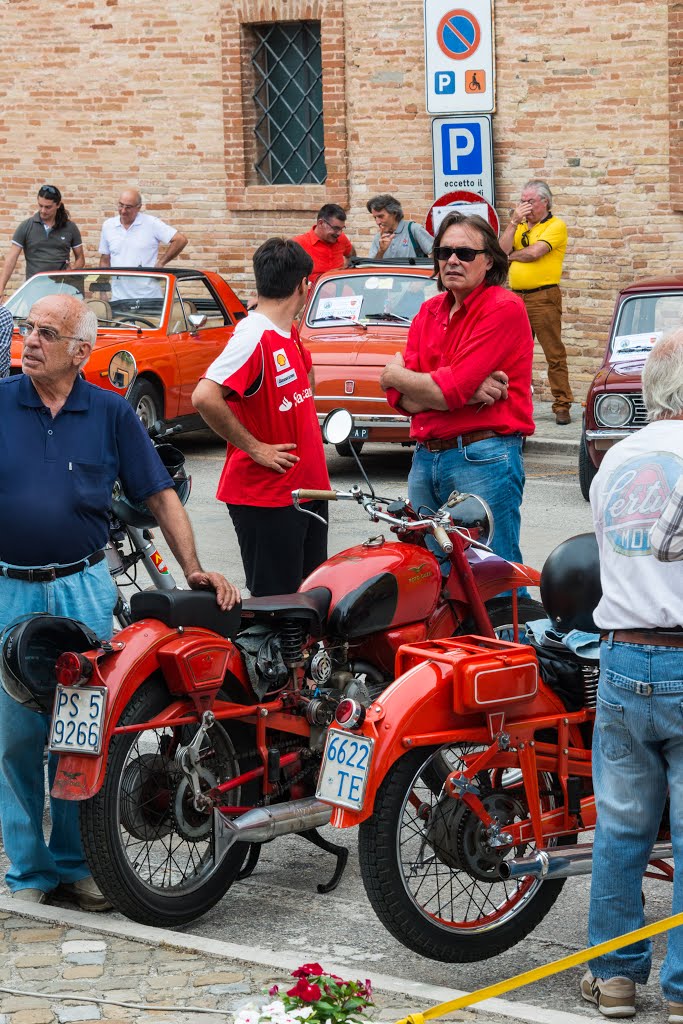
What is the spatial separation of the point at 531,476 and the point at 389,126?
23.9 feet

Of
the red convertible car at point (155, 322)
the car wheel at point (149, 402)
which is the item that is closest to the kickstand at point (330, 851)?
the red convertible car at point (155, 322)

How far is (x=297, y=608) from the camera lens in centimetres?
497

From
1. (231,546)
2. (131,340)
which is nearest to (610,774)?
(231,546)

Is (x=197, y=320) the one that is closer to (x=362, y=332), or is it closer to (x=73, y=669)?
(x=362, y=332)

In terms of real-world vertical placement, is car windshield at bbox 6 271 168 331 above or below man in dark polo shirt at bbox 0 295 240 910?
above

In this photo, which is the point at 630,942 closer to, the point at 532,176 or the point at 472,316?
the point at 472,316

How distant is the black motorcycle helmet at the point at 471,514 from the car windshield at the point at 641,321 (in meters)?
6.71

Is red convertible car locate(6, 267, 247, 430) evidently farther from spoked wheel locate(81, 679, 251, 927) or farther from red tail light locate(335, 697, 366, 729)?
red tail light locate(335, 697, 366, 729)

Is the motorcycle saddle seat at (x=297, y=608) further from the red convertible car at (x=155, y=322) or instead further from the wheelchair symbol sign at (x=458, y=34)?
the wheelchair symbol sign at (x=458, y=34)

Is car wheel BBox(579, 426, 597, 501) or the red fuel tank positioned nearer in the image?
the red fuel tank

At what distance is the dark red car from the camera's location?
37.3 feet

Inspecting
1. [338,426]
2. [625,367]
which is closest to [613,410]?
[625,367]

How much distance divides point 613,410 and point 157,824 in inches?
286

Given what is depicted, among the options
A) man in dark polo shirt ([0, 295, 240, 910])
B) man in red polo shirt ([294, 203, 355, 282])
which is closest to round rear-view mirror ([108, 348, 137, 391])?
man in dark polo shirt ([0, 295, 240, 910])
